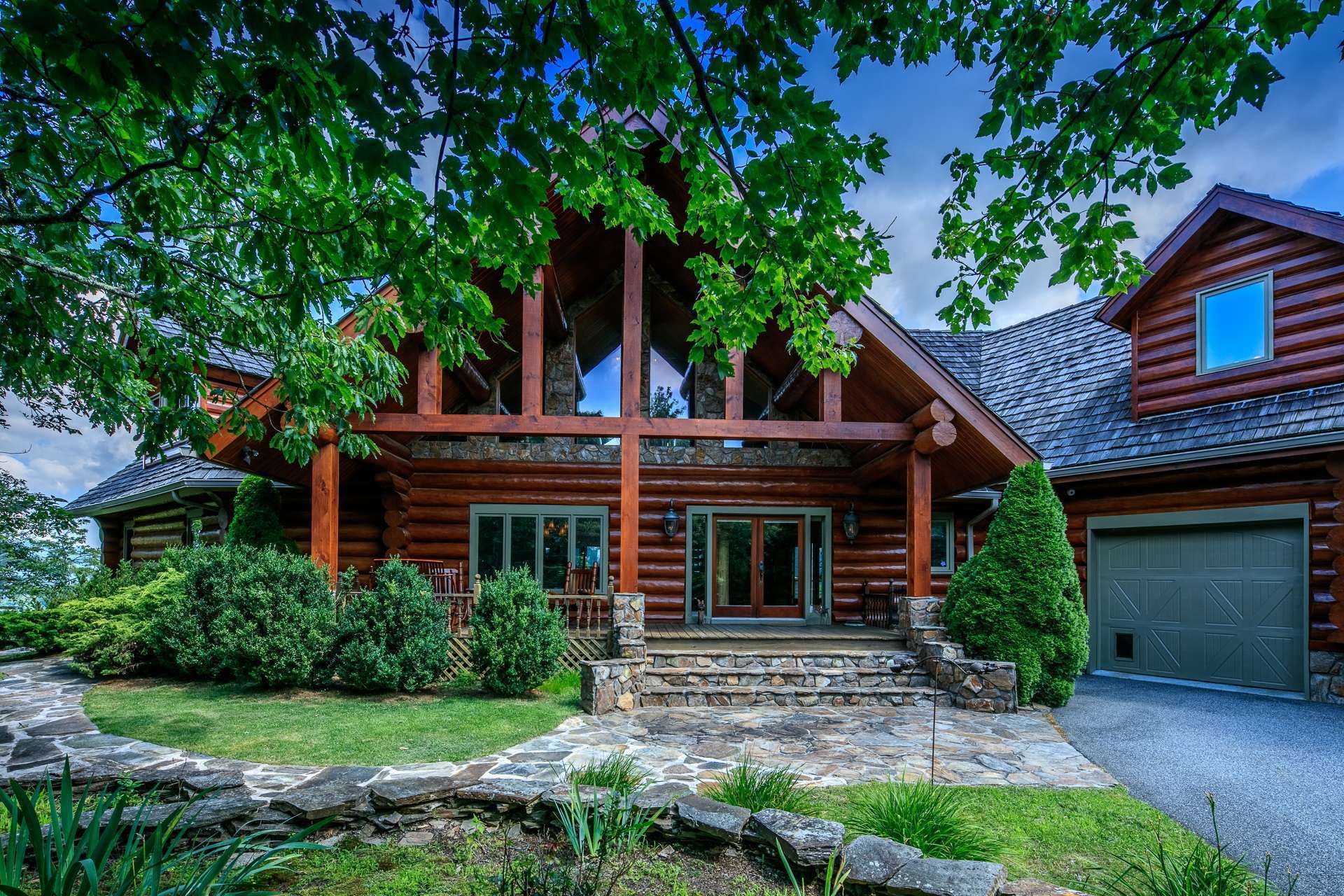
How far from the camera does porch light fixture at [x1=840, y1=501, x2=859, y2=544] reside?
12.2m

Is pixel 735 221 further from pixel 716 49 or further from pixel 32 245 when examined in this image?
pixel 32 245

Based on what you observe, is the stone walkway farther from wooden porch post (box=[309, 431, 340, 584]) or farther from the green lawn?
wooden porch post (box=[309, 431, 340, 584])

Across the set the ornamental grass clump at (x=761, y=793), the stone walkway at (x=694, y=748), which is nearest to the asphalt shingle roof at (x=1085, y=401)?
the stone walkway at (x=694, y=748)

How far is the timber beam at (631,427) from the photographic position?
8.73m

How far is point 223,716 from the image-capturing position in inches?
263

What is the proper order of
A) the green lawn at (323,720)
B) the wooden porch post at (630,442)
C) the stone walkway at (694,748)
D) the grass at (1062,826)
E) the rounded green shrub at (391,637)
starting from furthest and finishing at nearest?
1. the wooden porch post at (630,442)
2. the rounded green shrub at (391,637)
3. the green lawn at (323,720)
4. the stone walkway at (694,748)
5. the grass at (1062,826)

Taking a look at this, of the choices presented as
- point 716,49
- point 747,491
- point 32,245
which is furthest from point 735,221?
point 747,491

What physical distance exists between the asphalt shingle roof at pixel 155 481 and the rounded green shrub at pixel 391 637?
3.39 m

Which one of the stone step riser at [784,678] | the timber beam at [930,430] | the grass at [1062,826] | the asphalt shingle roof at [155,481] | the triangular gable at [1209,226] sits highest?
the triangular gable at [1209,226]

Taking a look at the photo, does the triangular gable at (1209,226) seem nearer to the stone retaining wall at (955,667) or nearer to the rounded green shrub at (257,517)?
the stone retaining wall at (955,667)

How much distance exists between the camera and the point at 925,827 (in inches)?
144

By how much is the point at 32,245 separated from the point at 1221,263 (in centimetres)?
1275

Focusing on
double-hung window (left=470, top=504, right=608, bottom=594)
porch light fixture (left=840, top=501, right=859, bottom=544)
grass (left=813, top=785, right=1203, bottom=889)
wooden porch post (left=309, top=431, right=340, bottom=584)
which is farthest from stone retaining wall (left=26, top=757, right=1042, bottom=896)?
porch light fixture (left=840, top=501, right=859, bottom=544)

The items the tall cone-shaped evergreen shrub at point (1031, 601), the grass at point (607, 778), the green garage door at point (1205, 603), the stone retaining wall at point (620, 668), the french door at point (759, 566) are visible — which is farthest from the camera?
the french door at point (759, 566)
